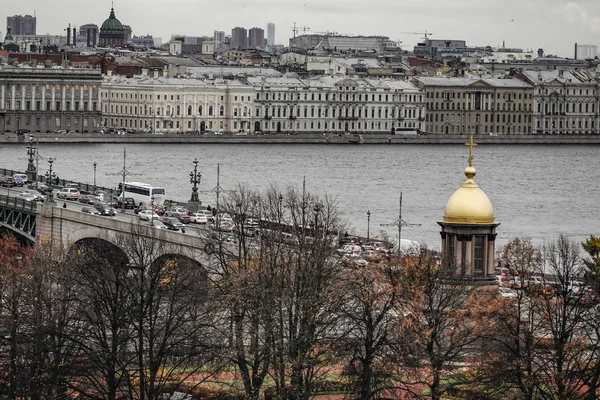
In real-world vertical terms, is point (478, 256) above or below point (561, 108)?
below

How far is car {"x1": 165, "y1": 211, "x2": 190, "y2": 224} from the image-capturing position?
108 feet

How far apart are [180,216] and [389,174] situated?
Answer: 100 feet

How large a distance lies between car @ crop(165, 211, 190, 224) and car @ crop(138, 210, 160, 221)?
25 cm

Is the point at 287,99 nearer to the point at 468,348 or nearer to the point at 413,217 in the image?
the point at 413,217

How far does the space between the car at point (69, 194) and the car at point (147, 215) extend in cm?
378

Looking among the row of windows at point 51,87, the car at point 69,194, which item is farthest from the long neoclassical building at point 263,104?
the car at point 69,194

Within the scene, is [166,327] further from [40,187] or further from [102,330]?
[40,187]

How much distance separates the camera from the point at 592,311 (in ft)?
67.5

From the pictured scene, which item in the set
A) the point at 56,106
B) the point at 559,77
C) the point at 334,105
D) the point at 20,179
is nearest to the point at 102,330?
the point at 20,179

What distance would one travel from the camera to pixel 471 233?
2162 cm

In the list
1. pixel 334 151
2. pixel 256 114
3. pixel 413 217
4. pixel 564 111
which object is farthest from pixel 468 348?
pixel 564 111

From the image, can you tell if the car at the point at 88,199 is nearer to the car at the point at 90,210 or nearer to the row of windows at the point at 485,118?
the car at the point at 90,210

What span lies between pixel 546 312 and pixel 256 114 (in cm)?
6784

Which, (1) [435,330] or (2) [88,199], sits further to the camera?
(2) [88,199]
